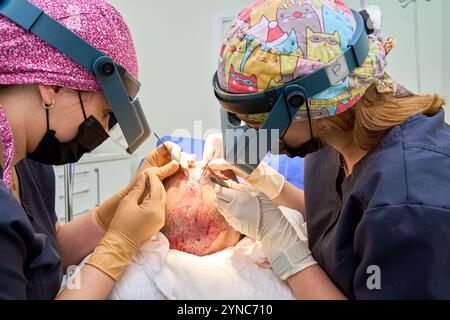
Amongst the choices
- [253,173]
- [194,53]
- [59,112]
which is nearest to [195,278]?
[253,173]

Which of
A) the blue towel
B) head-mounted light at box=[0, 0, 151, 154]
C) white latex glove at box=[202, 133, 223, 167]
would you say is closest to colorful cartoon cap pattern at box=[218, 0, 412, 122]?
head-mounted light at box=[0, 0, 151, 154]

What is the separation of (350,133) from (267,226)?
38 cm

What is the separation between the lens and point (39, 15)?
88 cm

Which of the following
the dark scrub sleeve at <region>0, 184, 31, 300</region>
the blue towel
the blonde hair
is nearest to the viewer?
the dark scrub sleeve at <region>0, 184, 31, 300</region>

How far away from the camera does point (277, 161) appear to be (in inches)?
68.7

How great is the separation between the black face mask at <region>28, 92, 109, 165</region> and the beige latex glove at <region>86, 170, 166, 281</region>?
233 mm

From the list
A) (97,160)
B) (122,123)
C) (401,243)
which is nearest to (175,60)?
(97,160)

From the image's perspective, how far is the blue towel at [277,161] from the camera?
1698 millimetres

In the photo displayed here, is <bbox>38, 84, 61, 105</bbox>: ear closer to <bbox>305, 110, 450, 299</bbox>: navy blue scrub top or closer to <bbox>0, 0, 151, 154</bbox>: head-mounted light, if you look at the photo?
<bbox>0, 0, 151, 154</bbox>: head-mounted light

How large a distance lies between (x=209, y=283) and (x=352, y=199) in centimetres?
49

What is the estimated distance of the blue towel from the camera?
1.70m

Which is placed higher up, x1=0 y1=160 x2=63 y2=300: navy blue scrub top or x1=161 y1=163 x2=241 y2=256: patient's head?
x1=0 y1=160 x2=63 y2=300: navy blue scrub top

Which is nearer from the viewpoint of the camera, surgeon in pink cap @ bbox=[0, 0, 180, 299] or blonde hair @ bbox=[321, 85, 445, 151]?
Result: surgeon in pink cap @ bbox=[0, 0, 180, 299]

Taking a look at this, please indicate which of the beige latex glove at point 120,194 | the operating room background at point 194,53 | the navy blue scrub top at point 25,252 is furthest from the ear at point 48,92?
the operating room background at point 194,53
